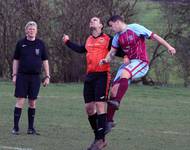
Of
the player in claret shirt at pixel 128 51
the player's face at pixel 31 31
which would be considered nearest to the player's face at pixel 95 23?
the player in claret shirt at pixel 128 51

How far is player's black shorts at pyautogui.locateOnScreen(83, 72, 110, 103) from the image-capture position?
967cm

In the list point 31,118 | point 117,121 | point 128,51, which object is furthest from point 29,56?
point 117,121

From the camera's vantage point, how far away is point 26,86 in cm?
1110

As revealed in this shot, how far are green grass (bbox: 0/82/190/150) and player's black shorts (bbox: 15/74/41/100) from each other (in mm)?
695

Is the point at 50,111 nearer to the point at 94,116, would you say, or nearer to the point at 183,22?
the point at 94,116

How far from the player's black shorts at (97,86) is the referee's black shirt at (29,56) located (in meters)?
1.57

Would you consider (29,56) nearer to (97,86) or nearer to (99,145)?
(97,86)

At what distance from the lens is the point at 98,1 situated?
25766mm

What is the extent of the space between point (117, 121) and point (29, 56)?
2.96 m

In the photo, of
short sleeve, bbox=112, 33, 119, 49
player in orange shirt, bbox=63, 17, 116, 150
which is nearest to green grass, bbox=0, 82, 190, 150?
player in orange shirt, bbox=63, 17, 116, 150

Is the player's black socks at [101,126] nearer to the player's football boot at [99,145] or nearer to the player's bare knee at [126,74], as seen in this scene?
the player's football boot at [99,145]

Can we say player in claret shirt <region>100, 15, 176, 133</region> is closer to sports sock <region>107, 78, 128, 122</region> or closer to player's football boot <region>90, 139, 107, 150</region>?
sports sock <region>107, 78, 128, 122</region>

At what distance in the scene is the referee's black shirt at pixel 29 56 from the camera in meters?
11.1

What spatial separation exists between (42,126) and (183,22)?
1872cm
